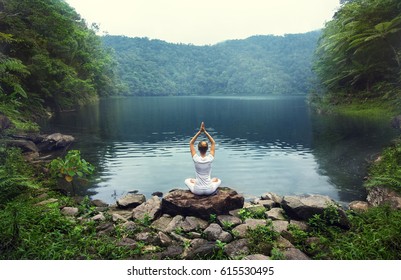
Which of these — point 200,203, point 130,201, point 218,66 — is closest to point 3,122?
point 130,201

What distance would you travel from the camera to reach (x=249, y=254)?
6238 millimetres

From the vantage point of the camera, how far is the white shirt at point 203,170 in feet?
27.8

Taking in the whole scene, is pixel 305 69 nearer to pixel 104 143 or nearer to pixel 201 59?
pixel 201 59

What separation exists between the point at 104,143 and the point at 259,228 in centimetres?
1799

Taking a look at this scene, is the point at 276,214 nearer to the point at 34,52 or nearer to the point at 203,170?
the point at 203,170

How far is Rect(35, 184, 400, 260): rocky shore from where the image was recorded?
637cm

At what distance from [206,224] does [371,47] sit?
25.8 metres

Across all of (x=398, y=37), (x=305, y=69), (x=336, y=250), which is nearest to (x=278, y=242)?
(x=336, y=250)

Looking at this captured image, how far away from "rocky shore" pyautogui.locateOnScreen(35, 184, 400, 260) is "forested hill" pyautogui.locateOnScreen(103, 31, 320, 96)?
122419 millimetres

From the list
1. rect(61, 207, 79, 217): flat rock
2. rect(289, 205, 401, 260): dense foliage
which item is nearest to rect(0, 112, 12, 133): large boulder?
rect(61, 207, 79, 217): flat rock

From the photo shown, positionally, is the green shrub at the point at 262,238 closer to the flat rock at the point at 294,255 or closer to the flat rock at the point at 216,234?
the flat rock at the point at 294,255

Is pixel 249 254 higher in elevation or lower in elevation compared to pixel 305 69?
lower

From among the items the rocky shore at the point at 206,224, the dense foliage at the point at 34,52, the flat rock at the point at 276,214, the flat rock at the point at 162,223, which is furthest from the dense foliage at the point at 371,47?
the dense foliage at the point at 34,52

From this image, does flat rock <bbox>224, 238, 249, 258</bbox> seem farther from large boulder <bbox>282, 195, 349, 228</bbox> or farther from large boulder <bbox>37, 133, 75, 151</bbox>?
large boulder <bbox>37, 133, 75, 151</bbox>
